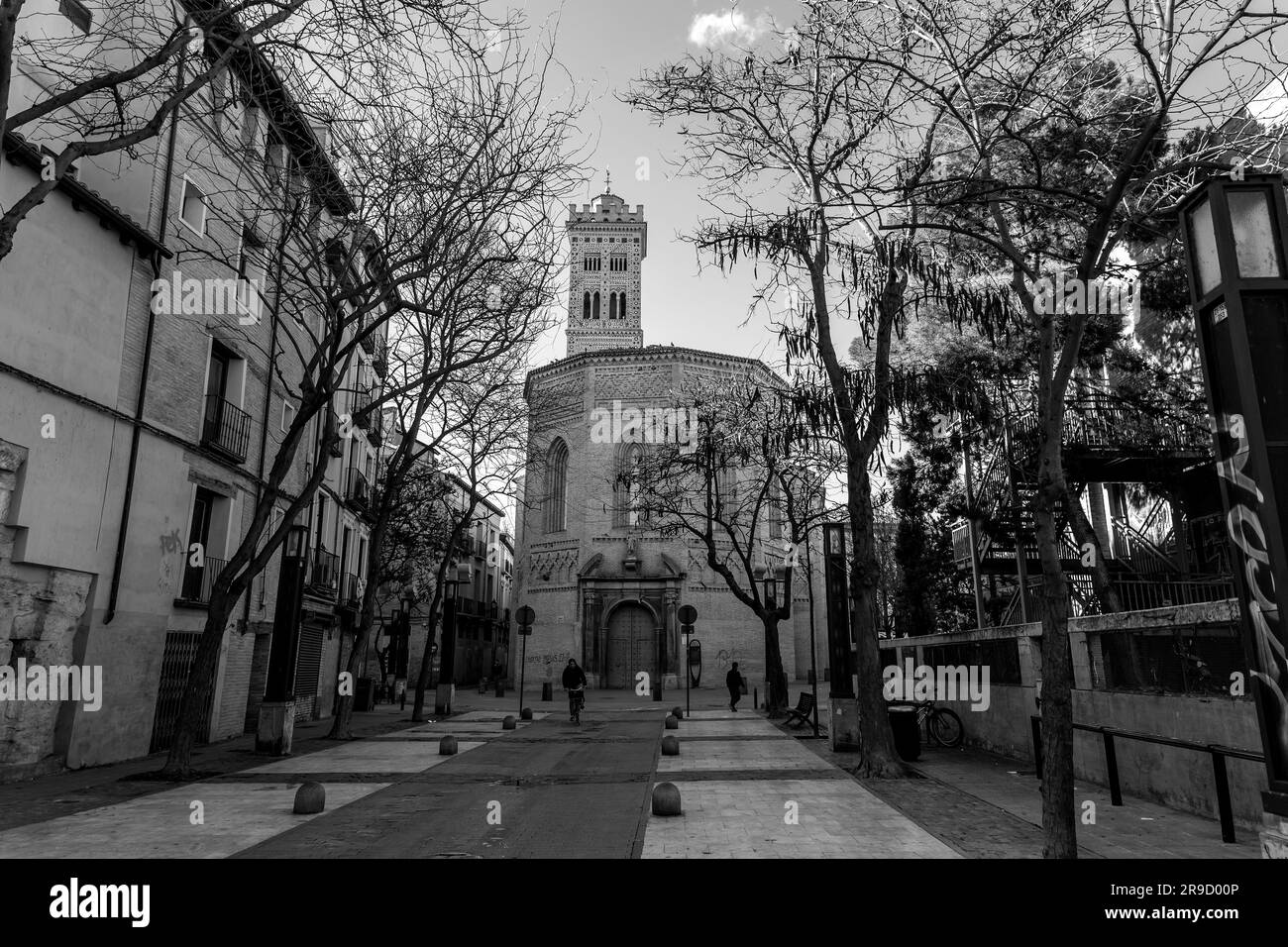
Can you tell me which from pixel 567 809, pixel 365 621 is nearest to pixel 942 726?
pixel 567 809

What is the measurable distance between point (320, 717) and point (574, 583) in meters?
19.2

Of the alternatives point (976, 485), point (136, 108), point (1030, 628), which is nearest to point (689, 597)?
point (976, 485)

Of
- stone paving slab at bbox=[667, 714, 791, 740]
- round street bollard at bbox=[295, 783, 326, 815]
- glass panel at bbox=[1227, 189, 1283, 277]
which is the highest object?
glass panel at bbox=[1227, 189, 1283, 277]

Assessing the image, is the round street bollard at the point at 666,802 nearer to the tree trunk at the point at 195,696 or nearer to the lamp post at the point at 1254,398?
the lamp post at the point at 1254,398

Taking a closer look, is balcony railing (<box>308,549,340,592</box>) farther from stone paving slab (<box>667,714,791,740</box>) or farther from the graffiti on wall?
the graffiti on wall

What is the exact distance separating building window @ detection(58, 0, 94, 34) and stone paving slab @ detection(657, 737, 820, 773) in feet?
48.3

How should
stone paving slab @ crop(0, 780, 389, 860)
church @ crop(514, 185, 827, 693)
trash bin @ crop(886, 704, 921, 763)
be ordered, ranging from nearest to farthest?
stone paving slab @ crop(0, 780, 389, 860)
trash bin @ crop(886, 704, 921, 763)
church @ crop(514, 185, 827, 693)

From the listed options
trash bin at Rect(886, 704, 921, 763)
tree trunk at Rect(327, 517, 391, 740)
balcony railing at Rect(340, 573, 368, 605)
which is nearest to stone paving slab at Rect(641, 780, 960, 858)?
trash bin at Rect(886, 704, 921, 763)

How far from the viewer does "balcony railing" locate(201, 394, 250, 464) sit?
53.2 ft

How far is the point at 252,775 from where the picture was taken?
1169 cm

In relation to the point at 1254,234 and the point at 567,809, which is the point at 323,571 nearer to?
the point at 567,809

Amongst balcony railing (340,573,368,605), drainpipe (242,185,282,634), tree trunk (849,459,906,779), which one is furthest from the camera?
balcony railing (340,573,368,605)

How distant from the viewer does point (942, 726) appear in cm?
1563
